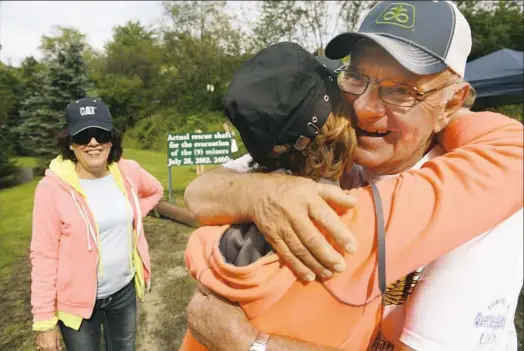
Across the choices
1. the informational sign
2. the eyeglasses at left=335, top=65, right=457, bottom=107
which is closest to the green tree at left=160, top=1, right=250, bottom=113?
the informational sign

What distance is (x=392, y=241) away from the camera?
0.86 meters

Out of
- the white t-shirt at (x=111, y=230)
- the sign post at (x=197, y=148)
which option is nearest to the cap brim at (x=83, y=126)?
the white t-shirt at (x=111, y=230)

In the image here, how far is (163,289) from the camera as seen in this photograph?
192 inches

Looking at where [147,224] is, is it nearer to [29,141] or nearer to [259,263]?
[259,263]

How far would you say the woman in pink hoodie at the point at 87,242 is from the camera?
245 cm

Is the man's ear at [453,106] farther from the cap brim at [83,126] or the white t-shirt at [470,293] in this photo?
the cap brim at [83,126]

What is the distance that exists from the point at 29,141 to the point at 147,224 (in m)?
9.57

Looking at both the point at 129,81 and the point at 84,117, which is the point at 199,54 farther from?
the point at 84,117

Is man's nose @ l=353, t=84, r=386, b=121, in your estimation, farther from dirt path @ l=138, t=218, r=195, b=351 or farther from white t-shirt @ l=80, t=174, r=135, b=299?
dirt path @ l=138, t=218, r=195, b=351

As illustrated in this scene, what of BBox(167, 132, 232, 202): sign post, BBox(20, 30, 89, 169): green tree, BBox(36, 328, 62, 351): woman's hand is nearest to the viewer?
BBox(36, 328, 62, 351): woman's hand

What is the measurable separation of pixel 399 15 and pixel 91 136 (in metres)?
2.38

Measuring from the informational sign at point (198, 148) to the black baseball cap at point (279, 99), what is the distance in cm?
672

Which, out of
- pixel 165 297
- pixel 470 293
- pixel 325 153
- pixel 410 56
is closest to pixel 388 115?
pixel 410 56

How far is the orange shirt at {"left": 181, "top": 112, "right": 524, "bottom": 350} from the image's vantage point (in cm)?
85
